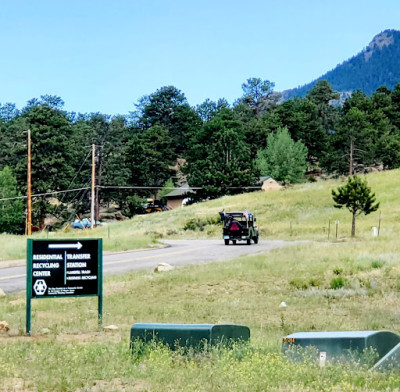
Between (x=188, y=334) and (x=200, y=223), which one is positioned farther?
(x=200, y=223)

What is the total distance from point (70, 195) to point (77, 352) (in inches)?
3639

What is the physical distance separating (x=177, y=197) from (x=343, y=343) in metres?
100

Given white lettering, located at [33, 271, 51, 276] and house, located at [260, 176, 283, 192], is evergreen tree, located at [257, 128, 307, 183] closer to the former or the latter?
house, located at [260, 176, 283, 192]

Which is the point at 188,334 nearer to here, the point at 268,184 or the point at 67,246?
the point at 67,246

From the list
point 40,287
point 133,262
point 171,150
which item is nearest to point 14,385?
point 40,287

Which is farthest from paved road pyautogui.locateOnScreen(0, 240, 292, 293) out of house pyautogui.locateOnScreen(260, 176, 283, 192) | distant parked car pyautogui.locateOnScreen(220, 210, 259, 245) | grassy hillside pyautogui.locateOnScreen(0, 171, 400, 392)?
house pyautogui.locateOnScreen(260, 176, 283, 192)

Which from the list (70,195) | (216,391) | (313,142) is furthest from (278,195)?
(216,391)

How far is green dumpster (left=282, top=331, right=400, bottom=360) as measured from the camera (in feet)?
26.1

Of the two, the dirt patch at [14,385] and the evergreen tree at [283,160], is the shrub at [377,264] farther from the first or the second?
the evergreen tree at [283,160]

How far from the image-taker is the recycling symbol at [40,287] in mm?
11383

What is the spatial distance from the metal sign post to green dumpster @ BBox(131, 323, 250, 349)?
9.75ft

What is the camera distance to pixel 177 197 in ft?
356

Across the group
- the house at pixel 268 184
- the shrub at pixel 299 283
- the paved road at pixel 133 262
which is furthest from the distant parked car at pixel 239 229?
the house at pixel 268 184

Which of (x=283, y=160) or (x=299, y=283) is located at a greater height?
(x=283, y=160)
